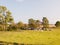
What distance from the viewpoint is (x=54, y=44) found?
62.4 feet

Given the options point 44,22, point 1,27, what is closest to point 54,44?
point 1,27

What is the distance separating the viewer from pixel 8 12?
5328 cm

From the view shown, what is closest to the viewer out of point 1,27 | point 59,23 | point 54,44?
point 54,44

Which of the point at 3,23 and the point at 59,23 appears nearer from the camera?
the point at 3,23

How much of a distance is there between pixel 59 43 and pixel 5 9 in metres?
37.5

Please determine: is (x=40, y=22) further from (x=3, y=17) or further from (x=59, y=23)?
(x=3, y=17)

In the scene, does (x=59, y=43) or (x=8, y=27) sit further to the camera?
(x=8, y=27)

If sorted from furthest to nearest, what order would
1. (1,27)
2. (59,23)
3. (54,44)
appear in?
1. (59,23)
2. (1,27)
3. (54,44)

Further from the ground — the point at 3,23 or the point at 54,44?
the point at 3,23

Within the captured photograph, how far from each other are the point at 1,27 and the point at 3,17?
3695 mm

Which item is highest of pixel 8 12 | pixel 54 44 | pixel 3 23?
pixel 8 12

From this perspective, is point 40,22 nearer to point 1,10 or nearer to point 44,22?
point 44,22

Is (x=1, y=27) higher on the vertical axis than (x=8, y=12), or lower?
lower

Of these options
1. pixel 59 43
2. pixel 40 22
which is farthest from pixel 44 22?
pixel 59 43
